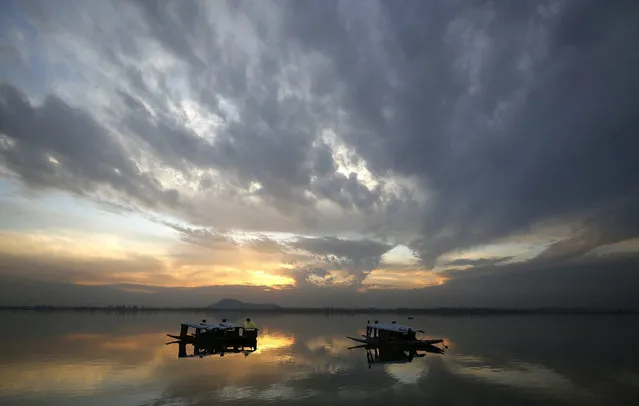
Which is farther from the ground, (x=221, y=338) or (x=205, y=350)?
(x=221, y=338)

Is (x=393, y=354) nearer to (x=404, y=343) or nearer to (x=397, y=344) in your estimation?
(x=404, y=343)

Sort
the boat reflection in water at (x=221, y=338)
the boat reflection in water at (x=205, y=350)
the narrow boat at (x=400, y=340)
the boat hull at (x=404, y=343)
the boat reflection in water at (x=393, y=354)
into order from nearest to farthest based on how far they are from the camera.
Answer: the boat reflection in water at (x=393, y=354) → the boat reflection in water at (x=205, y=350) → the boat reflection in water at (x=221, y=338) → the boat hull at (x=404, y=343) → the narrow boat at (x=400, y=340)

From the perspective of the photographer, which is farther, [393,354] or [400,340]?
[400,340]

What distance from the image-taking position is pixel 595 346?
5369 cm

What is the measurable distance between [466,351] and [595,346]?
2060cm

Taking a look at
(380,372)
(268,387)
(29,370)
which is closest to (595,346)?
(380,372)

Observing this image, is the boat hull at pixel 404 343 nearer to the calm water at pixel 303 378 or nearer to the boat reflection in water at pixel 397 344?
the boat reflection in water at pixel 397 344

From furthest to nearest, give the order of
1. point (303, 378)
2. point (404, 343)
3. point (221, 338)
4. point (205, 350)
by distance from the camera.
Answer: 1. point (221, 338)
2. point (404, 343)
3. point (205, 350)
4. point (303, 378)

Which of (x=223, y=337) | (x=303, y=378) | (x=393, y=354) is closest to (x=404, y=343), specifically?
(x=393, y=354)

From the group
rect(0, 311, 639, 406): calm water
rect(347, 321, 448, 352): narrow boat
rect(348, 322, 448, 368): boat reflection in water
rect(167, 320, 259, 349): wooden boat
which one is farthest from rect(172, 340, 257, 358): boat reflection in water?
rect(347, 321, 448, 352): narrow boat

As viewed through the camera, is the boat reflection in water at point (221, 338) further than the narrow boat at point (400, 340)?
No

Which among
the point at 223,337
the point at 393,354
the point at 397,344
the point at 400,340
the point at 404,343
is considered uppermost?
the point at 400,340

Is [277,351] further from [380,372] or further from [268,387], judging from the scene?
[268,387]

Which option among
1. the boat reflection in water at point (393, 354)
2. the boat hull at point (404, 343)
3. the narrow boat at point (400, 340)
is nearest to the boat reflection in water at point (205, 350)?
the boat reflection in water at point (393, 354)
